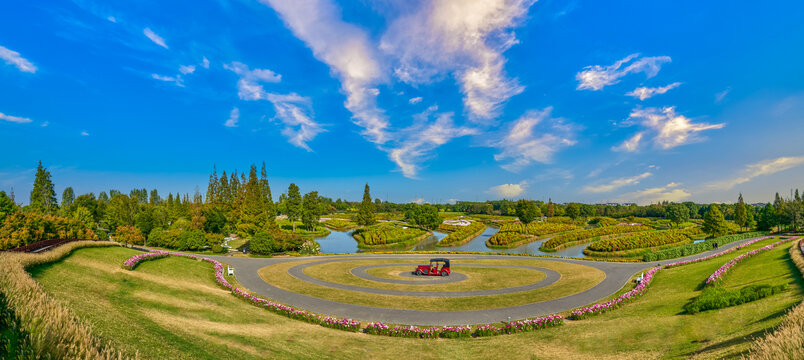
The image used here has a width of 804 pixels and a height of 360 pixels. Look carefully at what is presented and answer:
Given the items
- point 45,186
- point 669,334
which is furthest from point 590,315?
point 45,186

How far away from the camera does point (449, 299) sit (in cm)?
1991

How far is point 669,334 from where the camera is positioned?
12.4m

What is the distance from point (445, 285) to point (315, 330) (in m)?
12.0

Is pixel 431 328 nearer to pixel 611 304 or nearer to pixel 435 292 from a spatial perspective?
pixel 435 292

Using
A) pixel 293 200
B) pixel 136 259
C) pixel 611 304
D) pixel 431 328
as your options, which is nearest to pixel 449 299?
pixel 431 328

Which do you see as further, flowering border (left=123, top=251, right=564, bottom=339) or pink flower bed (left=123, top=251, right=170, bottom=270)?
pink flower bed (left=123, top=251, right=170, bottom=270)

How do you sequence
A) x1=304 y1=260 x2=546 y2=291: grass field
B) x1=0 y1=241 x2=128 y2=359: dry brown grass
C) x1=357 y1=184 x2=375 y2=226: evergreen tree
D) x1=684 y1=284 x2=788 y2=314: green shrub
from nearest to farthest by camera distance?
x1=0 y1=241 x2=128 y2=359: dry brown grass, x1=684 y1=284 x2=788 y2=314: green shrub, x1=304 y1=260 x2=546 y2=291: grass field, x1=357 y1=184 x2=375 y2=226: evergreen tree

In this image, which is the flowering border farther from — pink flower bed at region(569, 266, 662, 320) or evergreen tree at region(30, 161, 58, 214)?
evergreen tree at region(30, 161, 58, 214)

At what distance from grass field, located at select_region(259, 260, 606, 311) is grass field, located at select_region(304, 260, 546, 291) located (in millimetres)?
2073

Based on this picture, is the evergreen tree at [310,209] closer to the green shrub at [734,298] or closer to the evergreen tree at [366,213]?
the evergreen tree at [366,213]

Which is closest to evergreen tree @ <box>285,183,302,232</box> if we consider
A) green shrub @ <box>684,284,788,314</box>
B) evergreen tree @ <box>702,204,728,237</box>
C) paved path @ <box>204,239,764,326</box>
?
paved path @ <box>204,239,764,326</box>

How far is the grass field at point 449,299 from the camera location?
739 inches

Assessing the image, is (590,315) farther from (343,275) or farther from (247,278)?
(247,278)

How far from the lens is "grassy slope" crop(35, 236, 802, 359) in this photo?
9.83m
